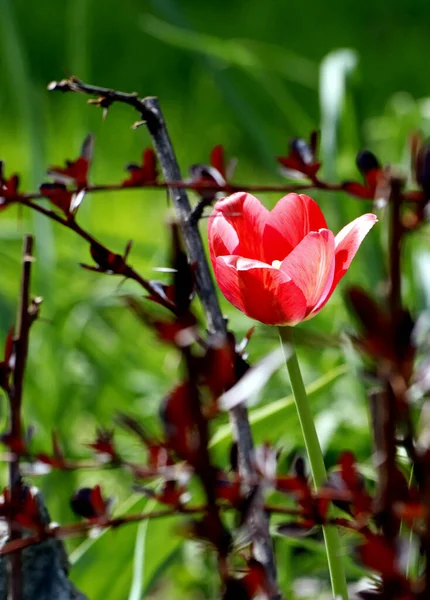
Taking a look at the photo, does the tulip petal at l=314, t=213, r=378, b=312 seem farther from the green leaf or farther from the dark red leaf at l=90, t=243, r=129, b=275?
the green leaf

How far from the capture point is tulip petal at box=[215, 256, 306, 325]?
2.44ft

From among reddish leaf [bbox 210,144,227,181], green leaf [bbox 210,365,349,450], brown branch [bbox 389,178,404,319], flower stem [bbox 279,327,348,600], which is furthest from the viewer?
green leaf [bbox 210,365,349,450]

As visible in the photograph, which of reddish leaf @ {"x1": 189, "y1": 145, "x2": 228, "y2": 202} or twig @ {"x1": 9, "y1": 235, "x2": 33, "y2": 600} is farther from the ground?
reddish leaf @ {"x1": 189, "y1": 145, "x2": 228, "y2": 202}

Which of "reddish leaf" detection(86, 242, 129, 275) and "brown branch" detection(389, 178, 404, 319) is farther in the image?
"reddish leaf" detection(86, 242, 129, 275)

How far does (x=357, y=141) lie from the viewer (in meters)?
2.20

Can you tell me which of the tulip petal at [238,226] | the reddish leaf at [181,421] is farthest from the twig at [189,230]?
the reddish leaf at [181,421]

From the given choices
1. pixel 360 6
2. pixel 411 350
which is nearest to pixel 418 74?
pixel 360 6

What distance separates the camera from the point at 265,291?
0.75 metres

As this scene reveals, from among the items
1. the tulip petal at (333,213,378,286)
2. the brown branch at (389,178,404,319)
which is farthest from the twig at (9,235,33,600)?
the brown branch at (389,178,404,319)

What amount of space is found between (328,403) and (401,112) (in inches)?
31.1

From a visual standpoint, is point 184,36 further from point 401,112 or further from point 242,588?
point 242,588

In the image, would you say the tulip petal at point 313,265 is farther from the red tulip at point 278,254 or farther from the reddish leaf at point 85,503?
the reddish leaf at point 85,503

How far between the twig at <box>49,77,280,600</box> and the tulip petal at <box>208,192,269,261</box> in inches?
1.0

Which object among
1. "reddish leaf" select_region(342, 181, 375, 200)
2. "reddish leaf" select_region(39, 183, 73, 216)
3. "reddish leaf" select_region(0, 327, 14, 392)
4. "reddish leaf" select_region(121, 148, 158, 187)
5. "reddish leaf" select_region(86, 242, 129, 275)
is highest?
"reddish leaf" select_region(121, 148, 158, 187)
